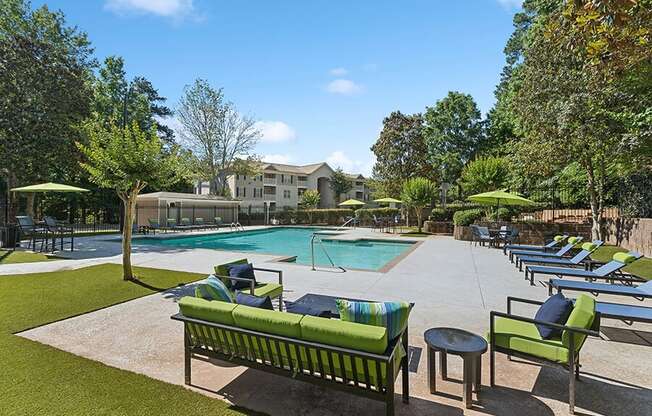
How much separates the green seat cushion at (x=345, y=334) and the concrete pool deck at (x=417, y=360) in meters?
0.80

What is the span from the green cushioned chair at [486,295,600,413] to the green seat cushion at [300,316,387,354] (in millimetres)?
1530

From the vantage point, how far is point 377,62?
13758 mm

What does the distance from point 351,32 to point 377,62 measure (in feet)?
6.92

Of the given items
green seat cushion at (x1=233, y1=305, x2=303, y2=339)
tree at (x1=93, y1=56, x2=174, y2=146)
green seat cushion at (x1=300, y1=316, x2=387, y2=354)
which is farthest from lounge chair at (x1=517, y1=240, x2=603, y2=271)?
tree at (x1=93, y1=56, x2=174, y2=146)

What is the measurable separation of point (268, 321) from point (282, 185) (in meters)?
46.8

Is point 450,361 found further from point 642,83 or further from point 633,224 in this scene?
point 633,224

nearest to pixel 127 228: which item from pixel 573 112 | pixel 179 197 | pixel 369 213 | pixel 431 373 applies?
pixel 431 373

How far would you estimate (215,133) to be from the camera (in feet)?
107

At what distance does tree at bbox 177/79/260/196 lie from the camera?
32000 millimetres

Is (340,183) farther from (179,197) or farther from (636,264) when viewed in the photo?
(636,264)

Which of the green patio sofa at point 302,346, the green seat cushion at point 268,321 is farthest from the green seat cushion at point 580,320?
the green seat cushion at point 268,321

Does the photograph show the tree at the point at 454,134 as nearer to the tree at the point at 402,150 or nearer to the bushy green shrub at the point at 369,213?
the tree at the point at 402,150

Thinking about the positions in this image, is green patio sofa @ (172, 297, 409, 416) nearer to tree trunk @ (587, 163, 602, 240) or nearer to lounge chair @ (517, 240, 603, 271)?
lounge chair @ (517, 240, 603, 271)

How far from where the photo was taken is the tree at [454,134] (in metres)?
36.1
